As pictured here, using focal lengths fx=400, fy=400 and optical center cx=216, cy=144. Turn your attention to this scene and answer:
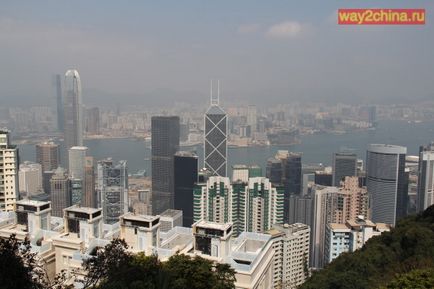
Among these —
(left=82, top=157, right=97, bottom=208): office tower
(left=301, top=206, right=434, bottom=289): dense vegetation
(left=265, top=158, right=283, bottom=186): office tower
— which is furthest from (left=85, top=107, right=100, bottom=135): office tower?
(left=301, top=206, right=434, bottom=289): dense vegetation

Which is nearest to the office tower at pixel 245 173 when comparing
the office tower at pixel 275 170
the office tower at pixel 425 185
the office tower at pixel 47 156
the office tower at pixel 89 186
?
the office tower at pixel 275 170

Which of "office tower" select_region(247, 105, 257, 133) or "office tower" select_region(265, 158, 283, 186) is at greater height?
"office tower" select_region(247, 105, 257, 133)

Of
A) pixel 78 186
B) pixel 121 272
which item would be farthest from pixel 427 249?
pixel 78 186

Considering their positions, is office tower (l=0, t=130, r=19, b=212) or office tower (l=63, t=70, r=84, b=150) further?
office tower (l=63, t=70, r=84, b=150)

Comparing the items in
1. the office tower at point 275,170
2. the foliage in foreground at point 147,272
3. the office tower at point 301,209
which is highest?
the foliage in foreground at point 147,272

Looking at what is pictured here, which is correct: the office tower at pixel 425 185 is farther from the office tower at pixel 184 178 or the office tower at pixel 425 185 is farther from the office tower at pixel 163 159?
the office tower at pixel 163 159

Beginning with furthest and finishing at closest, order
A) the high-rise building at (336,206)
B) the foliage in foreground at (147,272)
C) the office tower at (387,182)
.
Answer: the office tower at (387,182), the high-rise building at (336,206), the foliage in foreground at (147,272)

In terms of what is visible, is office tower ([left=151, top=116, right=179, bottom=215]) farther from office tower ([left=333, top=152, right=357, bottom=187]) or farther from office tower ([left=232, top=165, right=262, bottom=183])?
office tower ([left=333, top=152, right=357, bottom=187])
